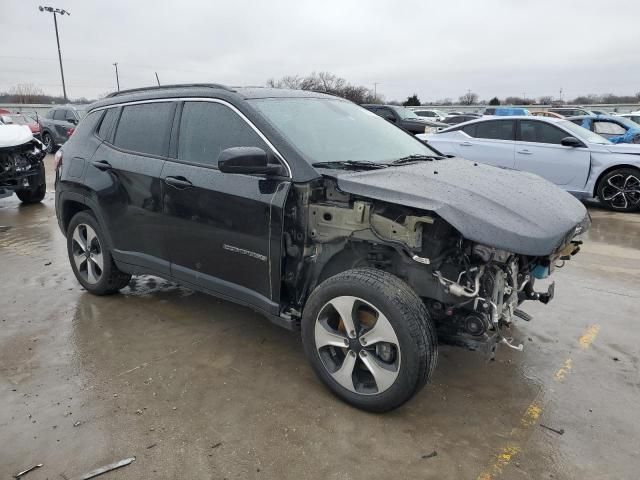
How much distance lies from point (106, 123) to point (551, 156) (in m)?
7.17

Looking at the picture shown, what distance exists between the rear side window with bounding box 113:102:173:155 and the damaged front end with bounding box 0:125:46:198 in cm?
558

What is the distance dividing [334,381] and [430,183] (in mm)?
1260

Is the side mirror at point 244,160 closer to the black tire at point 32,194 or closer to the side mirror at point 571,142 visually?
the side mirror at point 571,142

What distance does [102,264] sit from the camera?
445cm

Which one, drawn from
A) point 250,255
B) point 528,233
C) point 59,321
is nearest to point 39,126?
point 59,321

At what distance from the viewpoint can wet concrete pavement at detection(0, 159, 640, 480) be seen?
250 cm

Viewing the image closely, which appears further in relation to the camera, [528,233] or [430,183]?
[430,183]

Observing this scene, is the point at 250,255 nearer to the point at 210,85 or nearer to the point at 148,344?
the point at 148,344

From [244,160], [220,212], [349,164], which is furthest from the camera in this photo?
[220,212]

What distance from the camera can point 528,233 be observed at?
8.25ft

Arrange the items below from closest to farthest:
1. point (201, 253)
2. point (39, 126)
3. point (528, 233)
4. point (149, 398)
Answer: point (528, 233), point (149, 398), point (201, 253), point (39, 126)

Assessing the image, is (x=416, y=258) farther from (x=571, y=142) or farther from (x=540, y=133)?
(x=540, y=133)

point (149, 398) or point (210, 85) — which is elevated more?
point (210, 85)

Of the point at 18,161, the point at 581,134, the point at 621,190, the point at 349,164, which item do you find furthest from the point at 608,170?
the point at 18,161
